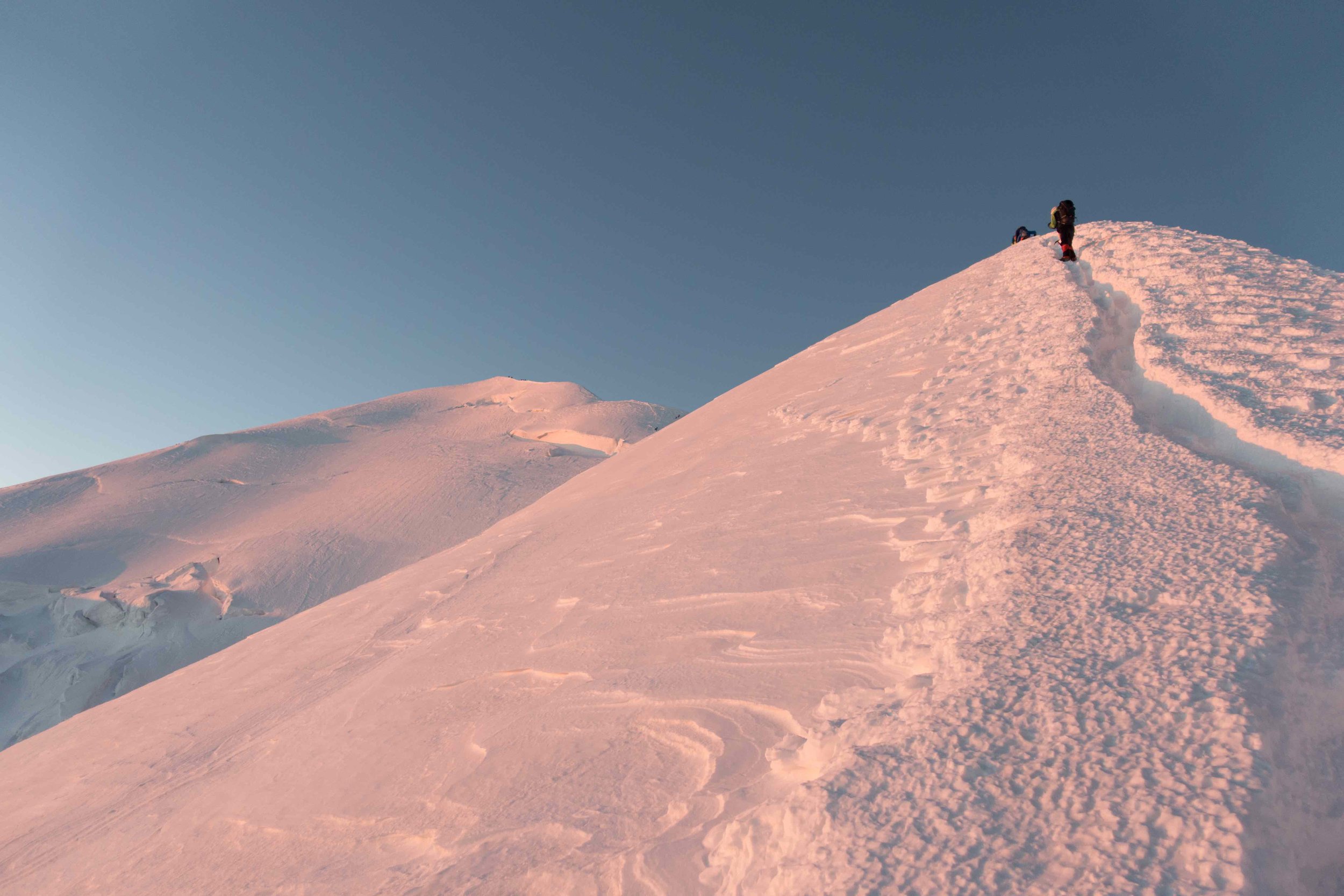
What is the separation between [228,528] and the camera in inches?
559

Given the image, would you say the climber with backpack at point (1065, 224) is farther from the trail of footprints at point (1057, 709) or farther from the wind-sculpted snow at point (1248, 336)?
the trail of footprints at point (1057, 709)

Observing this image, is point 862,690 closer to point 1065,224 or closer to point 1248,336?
point 1248,336

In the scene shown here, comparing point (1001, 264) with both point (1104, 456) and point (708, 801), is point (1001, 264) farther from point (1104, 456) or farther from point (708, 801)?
point (708, 801)

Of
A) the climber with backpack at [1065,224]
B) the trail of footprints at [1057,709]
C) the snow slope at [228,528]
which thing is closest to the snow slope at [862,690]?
the trail of footprints at [1057,709]

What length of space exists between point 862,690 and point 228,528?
15.9 m

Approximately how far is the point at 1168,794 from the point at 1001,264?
8.30 meters

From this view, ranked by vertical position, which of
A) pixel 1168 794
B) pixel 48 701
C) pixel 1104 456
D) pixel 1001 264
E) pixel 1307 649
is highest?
pixel 1001 264

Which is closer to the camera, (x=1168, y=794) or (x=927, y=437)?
(x=1168, y=794)

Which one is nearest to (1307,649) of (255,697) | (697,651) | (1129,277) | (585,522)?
(697,651)

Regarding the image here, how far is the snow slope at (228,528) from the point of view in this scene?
33.5ft

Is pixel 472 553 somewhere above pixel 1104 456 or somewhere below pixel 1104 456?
below

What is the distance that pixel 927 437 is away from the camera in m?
3.73

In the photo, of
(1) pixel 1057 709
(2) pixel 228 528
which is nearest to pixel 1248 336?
(1) pixel 1057 709

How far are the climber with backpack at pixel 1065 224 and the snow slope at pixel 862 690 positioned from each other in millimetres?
2766
